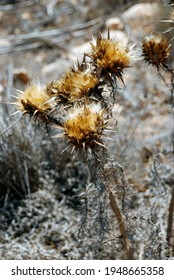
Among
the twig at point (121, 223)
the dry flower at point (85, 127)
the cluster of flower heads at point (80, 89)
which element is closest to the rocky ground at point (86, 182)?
the twig at point (121, 223)

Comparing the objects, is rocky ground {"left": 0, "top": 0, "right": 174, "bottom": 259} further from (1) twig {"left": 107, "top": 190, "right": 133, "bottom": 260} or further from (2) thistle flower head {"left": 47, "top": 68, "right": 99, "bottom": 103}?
(2) thistle flower head {"left": 47, "top": 68, "right": 99, "bottom": 103}

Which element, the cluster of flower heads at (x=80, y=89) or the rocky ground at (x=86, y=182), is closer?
the cluster of flower heads at (x=80, y=89)

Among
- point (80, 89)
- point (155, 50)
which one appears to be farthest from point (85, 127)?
point (155, 50)

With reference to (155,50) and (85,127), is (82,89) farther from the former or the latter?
(155,50)

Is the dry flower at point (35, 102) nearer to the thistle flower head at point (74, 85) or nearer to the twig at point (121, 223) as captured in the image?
the thistle flower head at point (74, 85)

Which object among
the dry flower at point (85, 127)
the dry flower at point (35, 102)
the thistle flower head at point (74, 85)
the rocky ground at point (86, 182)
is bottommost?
the rocky ground at point (86, 182)

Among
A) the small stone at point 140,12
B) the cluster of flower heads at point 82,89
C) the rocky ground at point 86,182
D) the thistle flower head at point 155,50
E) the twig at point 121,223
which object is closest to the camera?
the cluster of flower heads at point 82,89
